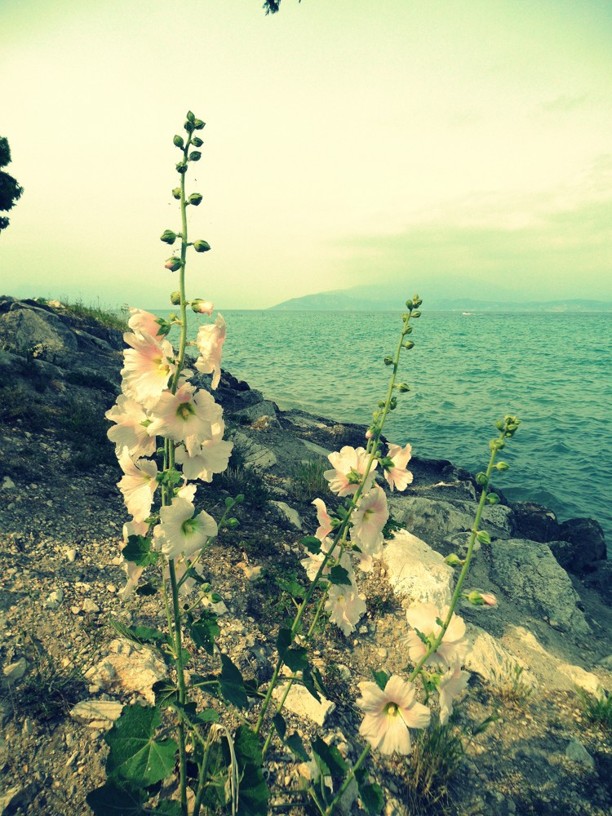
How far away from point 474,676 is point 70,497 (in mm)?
4525

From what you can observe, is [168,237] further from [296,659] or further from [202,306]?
[296,659]

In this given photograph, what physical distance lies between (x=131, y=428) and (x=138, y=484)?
30 centimetres

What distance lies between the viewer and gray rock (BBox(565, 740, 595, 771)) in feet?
11.7

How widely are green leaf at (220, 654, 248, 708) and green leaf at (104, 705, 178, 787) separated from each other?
0.29 metres

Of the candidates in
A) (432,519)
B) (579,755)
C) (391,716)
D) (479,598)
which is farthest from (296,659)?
(432,519)

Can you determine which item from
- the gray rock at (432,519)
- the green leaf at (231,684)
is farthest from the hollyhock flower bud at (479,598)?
the gray rock at (432,519)

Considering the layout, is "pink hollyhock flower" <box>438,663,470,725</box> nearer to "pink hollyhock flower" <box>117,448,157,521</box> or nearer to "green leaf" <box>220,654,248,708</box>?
"green leaf" <box>220,654,248,708</box>

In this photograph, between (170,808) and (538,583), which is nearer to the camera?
(170,808)

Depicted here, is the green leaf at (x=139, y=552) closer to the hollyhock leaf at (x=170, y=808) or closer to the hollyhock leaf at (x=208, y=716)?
the hollyhock leaf at (x=208, y=716)

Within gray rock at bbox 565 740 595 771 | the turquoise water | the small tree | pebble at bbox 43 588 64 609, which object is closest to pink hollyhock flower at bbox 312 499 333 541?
pebble at bbox 43 588 64 609

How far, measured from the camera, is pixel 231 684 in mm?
2068

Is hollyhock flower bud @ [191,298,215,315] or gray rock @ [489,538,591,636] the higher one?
hollyhock flower bud @ [191,298,215,315]

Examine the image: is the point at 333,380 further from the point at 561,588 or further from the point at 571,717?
the point at 571,717

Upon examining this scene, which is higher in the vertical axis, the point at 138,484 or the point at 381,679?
the point at 138,484
